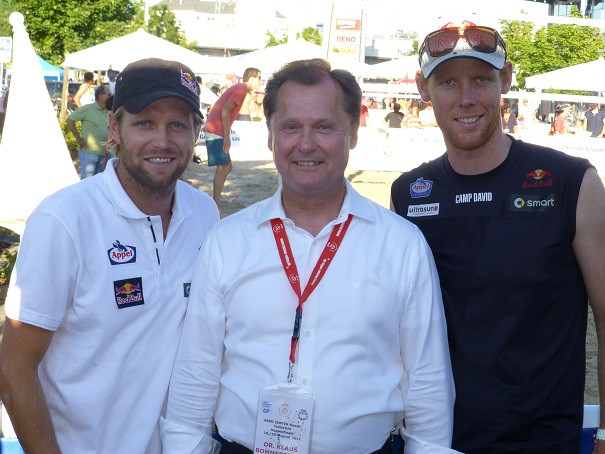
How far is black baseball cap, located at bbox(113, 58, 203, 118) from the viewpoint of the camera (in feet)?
8.76

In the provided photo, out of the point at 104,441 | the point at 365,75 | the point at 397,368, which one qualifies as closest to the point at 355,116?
the point at 397,368

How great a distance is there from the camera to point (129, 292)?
254 centimetres

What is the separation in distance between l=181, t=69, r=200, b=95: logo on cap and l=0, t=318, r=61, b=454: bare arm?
107 centimetres

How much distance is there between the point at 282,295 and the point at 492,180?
92 centimetres

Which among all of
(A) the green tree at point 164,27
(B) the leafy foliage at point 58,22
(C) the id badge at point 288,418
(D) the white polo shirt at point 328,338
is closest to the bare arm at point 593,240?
(D) the white polo shirt at point 328,338

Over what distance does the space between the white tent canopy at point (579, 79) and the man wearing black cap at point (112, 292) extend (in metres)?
25.4

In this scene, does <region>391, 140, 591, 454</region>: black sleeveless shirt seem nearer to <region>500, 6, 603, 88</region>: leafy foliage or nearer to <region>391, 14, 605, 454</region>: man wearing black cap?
<region>391, 14, 605, 454</region>: man wearing black cap

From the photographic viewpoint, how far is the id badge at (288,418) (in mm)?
2277

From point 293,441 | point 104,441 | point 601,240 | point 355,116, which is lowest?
point 104,441

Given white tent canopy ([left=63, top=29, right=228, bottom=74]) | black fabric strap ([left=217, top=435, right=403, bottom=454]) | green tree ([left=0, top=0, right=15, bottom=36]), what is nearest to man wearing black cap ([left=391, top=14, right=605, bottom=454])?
black fabric strap ([left=217, top=435, right=403, bottom=454])

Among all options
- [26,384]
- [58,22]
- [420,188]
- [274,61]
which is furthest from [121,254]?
[58,22]

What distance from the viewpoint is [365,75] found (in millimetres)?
24109

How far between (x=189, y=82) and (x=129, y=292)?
2.89 ft

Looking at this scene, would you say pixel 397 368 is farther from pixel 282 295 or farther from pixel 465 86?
pixel 465 86
